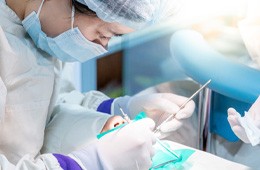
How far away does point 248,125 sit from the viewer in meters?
0.99

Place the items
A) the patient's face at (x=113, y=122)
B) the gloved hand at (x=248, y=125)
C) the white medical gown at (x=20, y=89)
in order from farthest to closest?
the patient's face at (x=113, y=122) → the white medical gown at (x=20, y=89) → the gloved hand at (x=248, y=125)

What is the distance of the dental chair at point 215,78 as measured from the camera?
3.88ft

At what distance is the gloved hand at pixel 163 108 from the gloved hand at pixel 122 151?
0.18m

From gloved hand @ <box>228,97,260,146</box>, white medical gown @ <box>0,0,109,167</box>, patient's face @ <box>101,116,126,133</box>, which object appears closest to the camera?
gloved hand @ <box>228,97,260,146</box>

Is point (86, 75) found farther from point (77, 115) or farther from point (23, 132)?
point (23, 132)

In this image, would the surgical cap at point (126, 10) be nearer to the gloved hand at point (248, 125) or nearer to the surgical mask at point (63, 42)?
the surgical mask at point (63, 42)

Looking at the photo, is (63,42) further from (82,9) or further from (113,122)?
(113,122)

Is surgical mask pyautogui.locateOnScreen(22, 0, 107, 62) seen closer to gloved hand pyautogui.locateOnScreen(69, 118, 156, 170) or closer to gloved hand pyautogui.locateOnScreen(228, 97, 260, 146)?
gloved hand pyautogui.locateOnScreen(69, 118, 156, 170)

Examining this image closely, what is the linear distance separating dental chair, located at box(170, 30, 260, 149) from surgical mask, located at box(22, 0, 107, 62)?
0.97ft

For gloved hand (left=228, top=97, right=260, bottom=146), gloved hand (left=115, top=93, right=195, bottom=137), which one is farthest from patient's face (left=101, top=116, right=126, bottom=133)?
gloved hand (left=228, top=97, right=260, bottom=146)

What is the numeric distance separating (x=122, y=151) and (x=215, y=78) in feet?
1.23

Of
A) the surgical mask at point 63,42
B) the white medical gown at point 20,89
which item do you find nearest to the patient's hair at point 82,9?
the surgical mask at point 63,42

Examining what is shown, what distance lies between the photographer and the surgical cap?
102cm

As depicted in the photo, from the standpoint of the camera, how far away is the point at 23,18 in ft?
3.76
